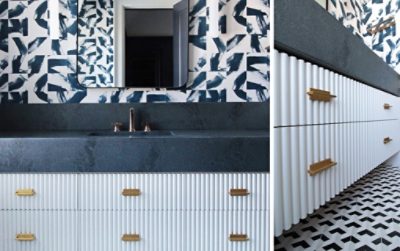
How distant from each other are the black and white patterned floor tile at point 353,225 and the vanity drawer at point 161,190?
0.29m

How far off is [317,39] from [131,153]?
0.95 meters

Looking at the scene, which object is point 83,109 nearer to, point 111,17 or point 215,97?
point 111,17

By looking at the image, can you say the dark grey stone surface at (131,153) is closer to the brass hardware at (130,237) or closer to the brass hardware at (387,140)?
the brass hardware at (130,237)

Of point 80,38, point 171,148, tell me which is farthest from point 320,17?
point 80,38

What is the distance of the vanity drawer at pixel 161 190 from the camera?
116 cm

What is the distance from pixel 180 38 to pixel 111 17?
1.44 feet

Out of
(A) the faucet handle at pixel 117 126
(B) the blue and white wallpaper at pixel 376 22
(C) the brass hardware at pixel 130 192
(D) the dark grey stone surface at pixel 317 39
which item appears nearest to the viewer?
(D) the dark grey stone surface at pixel 317 39

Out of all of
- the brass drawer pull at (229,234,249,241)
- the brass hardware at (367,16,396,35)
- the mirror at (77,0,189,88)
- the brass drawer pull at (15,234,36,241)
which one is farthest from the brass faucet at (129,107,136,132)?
the brass hardware at (367,16,396,35)

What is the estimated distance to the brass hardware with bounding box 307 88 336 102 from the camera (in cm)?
116

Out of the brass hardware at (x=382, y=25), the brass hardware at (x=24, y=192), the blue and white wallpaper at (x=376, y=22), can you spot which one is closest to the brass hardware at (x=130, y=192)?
the brass hardware at (x=24, y=192)

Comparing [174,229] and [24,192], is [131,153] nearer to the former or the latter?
[174,229]

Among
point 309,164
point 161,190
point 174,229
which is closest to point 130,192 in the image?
point 161,190

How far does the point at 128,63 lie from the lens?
1.69 meters

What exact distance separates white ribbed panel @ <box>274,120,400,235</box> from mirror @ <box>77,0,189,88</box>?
96cm
